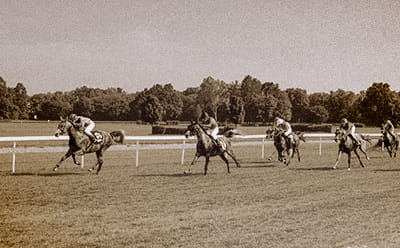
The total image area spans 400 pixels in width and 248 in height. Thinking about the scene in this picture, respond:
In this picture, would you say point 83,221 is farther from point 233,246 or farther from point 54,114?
point 54,114

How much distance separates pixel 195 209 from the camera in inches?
343

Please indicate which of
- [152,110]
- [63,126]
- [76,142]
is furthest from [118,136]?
[152,110]

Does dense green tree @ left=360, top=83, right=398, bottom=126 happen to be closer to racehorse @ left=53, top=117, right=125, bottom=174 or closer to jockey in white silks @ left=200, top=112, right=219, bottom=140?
jockey in white silks @ left=200, top=112, right=219, bottom=140

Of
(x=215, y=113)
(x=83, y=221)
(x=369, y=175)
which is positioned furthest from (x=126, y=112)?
(x=83, y=221)

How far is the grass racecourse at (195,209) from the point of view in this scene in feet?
21.4

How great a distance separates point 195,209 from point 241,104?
59559mm

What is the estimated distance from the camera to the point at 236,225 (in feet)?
24.4

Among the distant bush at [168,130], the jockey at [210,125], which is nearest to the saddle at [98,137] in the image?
the jockey at [210,125]

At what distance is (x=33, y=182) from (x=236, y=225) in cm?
696

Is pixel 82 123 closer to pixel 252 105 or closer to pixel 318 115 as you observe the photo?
pixel 318 115

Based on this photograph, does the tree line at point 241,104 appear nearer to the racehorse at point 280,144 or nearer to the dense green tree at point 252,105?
the dense green tree at point 252,105

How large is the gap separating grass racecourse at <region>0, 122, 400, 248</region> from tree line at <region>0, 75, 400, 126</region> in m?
19.3

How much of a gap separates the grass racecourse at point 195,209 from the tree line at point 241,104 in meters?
19.3

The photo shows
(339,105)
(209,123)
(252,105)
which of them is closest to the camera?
(209,123)
